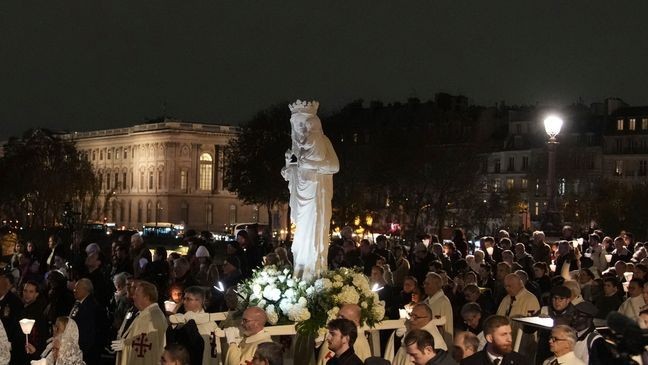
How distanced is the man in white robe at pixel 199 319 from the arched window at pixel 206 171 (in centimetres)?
13983

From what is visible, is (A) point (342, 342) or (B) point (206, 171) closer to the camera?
(A) point (342, 342)

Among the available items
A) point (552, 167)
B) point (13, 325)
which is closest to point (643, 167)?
point (552, 167)

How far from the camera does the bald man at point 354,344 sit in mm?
11695

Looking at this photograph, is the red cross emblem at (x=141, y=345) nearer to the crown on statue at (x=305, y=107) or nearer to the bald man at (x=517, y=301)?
the crown on statue at (x=305, y=107)

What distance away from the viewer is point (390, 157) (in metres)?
70.8

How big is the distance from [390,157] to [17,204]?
1231 inches

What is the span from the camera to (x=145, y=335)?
38.2 feet

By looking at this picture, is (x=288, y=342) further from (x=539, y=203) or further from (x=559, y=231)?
(x=539, y=203)

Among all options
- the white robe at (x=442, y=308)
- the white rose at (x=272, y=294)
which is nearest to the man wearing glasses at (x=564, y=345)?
the white rose at (x=272, y=294)

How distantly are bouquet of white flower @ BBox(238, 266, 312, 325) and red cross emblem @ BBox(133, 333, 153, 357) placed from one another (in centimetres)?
139

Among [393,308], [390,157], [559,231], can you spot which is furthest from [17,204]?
[393,308]

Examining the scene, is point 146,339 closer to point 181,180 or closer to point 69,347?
point 69,347

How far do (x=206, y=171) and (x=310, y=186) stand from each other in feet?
460

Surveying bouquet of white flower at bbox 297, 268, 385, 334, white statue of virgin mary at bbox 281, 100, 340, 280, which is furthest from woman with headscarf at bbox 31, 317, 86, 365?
white statue of virgin mary at bbox 281, 100, 340, 280
